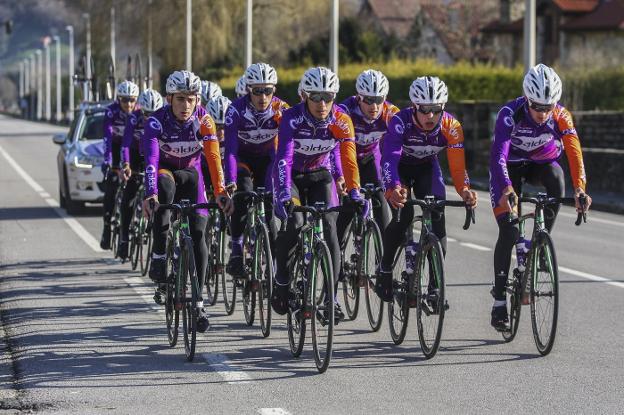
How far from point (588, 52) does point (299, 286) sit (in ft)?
210

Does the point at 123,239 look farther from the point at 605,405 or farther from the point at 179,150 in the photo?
the point at 605,405

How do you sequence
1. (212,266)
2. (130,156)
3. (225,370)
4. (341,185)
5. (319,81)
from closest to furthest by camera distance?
(225,370)
(319,81)
(341,185)
(212,266)
(130,156)

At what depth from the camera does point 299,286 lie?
9.18 meters

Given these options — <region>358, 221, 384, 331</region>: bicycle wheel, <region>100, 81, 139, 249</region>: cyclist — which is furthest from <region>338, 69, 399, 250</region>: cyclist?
<region>100, 81, 139, 249</region>: cyclist

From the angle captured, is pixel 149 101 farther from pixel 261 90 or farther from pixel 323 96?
pixel 323 96

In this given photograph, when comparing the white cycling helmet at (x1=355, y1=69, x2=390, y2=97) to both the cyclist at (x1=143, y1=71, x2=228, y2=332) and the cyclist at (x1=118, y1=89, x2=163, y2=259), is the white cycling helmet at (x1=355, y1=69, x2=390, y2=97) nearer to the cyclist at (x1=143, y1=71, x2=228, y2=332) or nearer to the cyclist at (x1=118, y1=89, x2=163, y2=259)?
the cyclist at (x1=143, y1=71, x2=228, y2=332)

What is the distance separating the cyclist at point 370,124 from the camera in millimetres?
10883

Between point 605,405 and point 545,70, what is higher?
point 545,70

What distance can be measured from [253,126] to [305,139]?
193cm

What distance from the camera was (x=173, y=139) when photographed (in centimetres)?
1051

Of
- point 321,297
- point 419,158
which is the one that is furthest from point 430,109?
point 321,297

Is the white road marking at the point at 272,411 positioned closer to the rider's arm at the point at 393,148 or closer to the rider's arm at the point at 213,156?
the rider's arm at the point at 393,148

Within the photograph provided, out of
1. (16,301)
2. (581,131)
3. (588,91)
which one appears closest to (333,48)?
(588,91)

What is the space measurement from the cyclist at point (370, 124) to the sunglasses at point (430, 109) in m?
1.16
